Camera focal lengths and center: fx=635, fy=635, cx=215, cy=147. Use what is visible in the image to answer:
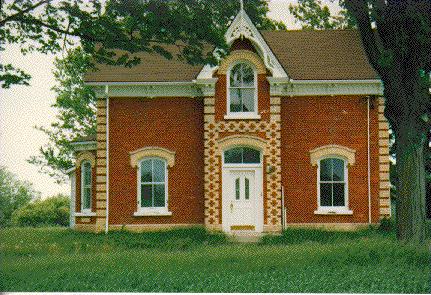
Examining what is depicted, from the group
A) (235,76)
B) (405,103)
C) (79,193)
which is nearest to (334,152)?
(235,76)

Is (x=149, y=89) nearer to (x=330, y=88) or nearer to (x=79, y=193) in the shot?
(x=79, y=193)

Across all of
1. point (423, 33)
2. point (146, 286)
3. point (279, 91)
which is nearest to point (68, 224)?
point (279, 91)

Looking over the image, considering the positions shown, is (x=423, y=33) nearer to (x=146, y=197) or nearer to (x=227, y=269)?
(x=227, y=269)

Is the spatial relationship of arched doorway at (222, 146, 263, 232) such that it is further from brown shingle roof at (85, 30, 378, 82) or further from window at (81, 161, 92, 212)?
window at (81, 161, 92, 212)

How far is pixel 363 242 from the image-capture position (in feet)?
52.0

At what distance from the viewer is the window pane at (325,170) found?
68.2 feet

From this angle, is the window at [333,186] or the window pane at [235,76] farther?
the window at [333,186]

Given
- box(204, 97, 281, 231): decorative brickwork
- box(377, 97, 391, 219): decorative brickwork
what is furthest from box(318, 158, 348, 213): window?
box(204, 97, 281, 231): decorative brickwork

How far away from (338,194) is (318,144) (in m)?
1.76

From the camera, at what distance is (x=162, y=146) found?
2073cm

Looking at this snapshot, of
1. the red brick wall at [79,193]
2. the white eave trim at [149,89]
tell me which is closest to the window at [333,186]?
the white eave trim at [149,89]

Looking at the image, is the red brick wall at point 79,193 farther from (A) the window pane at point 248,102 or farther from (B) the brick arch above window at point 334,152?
(B) the brick arch above window at point 334,152

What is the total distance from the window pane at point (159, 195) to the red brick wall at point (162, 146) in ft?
0.83

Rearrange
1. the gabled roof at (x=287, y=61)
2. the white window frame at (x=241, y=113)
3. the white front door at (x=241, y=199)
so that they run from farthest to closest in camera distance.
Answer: the white front door at (x=241, y=199) → the white window frame at (x=241, y=113) → the gabled roof at (x=287, y=61)
